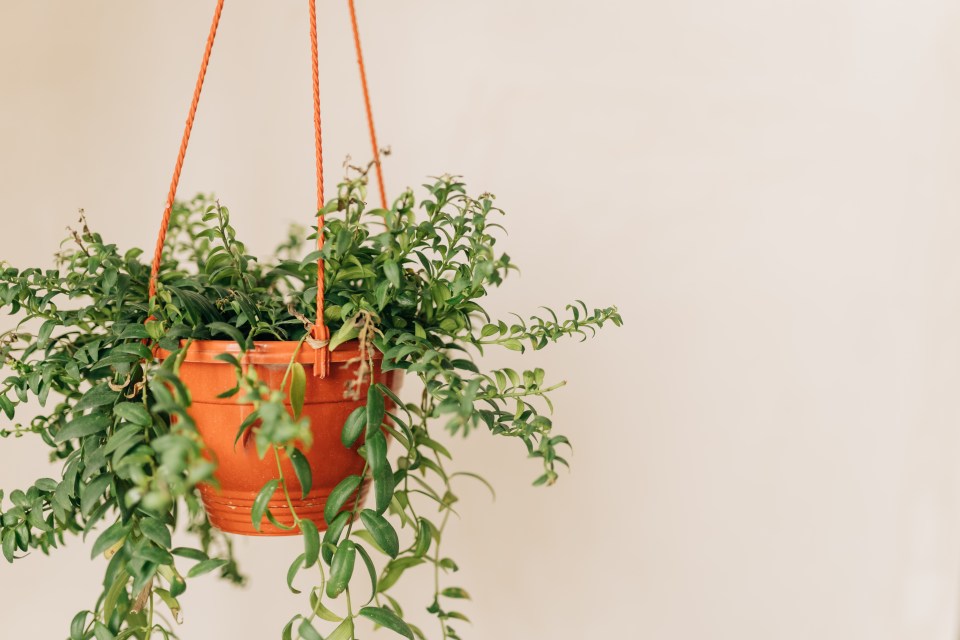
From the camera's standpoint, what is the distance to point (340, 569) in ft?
2.68

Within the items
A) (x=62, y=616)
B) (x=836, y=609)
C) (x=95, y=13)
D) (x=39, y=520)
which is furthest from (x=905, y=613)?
(x=95, y=13)

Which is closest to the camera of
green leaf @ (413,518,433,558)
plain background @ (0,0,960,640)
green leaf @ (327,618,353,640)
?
green leaf @ (327,618,353,640)

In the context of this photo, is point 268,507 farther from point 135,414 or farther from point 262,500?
point 135,414

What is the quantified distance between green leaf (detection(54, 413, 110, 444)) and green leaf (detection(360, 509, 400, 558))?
11.8 inches

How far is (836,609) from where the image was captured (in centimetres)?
134

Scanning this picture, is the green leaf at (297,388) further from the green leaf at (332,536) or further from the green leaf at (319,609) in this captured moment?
the green leaf at (319,609)

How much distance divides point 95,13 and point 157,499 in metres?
1.36

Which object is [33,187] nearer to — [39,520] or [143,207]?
[143,207]

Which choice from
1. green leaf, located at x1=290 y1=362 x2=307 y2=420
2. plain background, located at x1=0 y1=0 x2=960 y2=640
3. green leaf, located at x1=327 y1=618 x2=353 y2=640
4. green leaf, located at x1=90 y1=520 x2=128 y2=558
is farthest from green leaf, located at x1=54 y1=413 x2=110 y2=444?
plain background, located at x1=0 y1=0 x2=960 y2=640

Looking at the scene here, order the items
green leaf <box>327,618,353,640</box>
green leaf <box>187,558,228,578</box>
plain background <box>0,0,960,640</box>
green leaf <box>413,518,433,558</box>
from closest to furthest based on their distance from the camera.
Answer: green leaf <box>187,558,228,578</box>
green leaf <box>327,618,353,640</box>
green leaf <box>413,518,433,558</box>
plain background <box>0,0,960,640</box>

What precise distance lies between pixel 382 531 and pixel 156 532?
23cm

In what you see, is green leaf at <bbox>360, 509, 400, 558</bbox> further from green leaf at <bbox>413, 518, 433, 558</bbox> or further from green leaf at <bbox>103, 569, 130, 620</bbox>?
green leaf at <bbox>103, 569, 130, 620</bbox>

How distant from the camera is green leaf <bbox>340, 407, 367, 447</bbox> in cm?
82

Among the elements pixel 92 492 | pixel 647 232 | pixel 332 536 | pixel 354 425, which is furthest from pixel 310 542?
pixel 647 232
